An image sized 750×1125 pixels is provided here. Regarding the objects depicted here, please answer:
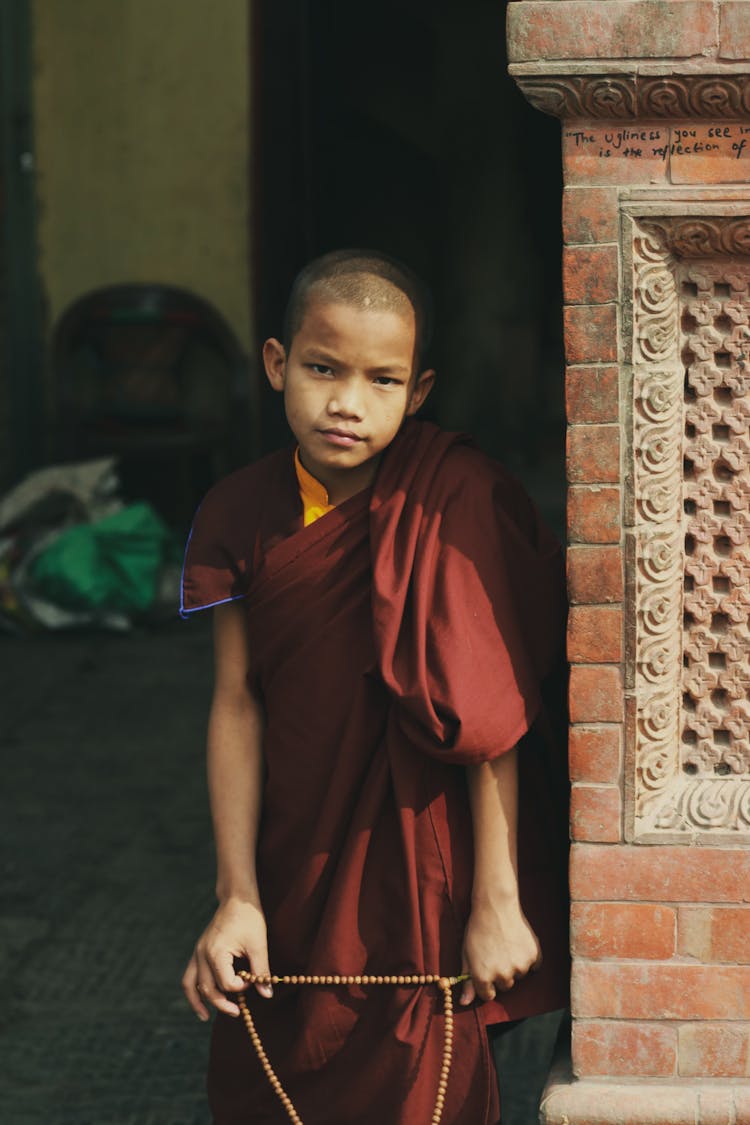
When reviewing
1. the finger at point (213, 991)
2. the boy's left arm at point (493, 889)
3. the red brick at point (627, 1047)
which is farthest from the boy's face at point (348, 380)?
the red brick at point (627, 1047)

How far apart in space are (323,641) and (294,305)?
462 mm

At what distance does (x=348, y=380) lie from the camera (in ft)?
6.93

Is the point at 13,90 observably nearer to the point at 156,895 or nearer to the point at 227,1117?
the point at 156,895

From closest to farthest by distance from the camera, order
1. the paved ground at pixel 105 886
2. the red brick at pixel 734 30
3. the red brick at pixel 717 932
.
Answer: the red brick at pixel 734 30 → the red brick at pixel 717 932 → the paved ground at pixel 105 886

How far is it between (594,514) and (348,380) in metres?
0.37

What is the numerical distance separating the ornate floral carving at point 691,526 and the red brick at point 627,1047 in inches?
10.7

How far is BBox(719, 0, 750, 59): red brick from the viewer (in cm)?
194

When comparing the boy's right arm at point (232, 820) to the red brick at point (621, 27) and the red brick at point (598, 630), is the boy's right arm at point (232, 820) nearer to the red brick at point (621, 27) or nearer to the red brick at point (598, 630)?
the red brick at point (598, 630)

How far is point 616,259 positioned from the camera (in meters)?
2.02

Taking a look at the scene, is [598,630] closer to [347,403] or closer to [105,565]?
[347,403]

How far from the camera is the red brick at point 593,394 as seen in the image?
2043mm

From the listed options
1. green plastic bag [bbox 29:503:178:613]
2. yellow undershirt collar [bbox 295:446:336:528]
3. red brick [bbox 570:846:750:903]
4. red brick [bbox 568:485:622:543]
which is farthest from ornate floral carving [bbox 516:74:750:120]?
green plastic bag [bbox 29:503:178:613]

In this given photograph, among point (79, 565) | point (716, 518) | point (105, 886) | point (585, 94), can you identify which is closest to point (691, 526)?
point (716, 518)

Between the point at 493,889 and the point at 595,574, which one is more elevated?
the point at 595,574
